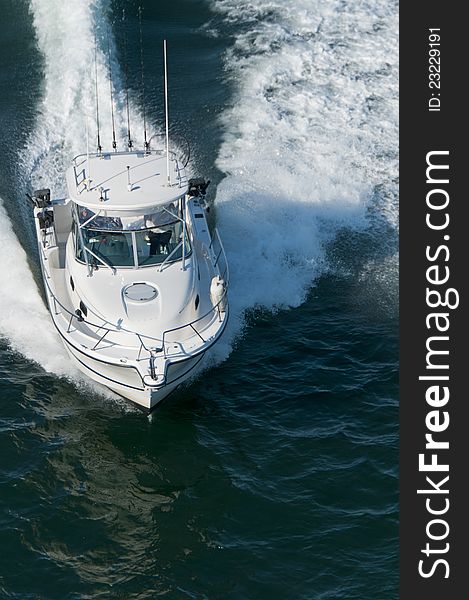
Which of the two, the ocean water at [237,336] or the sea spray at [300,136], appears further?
the sea spray at [300,136]

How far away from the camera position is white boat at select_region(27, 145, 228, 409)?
82.6 feet

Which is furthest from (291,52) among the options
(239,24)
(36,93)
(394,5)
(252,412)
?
(252,412)

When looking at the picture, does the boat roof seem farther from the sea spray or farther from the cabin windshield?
the sea spray

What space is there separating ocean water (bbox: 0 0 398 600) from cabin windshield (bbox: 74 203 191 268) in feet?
11.2

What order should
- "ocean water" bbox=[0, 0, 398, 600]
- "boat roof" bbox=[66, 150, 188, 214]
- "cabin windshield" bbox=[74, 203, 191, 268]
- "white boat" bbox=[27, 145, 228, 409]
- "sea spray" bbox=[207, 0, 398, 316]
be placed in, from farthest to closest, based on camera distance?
"sea spray" bbox=[207, 0, 398, 316]
"cabin windshield" bbox=[74, 203, 191, 268]
"boat roof" bbox=[66, 150, 188, 214]
"white boat" bbox=[27, 145, 228, 409]
"ocean water" bbox=[0, 0, 398, 600]

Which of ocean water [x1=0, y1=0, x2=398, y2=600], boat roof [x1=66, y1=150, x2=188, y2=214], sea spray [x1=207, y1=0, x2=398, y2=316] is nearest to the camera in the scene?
ocean water [x1=0, y1=0, x2=398, y2=600]

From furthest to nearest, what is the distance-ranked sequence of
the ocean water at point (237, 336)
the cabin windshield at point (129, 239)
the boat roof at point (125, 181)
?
the cabin windshield at point (129, 239) < the boat roof at point (125, 181) < the ocean water at point (237, 336)

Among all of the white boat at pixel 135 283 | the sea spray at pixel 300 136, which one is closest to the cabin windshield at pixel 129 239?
the white boat at pixel 135 283

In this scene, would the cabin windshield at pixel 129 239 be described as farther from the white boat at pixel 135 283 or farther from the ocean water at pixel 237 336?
the ocean water at pixel 237 336

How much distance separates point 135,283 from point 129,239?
121cm

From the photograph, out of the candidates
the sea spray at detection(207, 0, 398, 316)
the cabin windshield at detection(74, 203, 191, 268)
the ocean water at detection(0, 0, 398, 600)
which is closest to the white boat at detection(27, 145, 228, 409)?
the cabin windshield at detection(74, 203, 191, 268)

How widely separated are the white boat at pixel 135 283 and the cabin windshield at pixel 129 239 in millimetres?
26

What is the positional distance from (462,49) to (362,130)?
4932 mm

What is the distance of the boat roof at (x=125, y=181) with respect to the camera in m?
26.3
